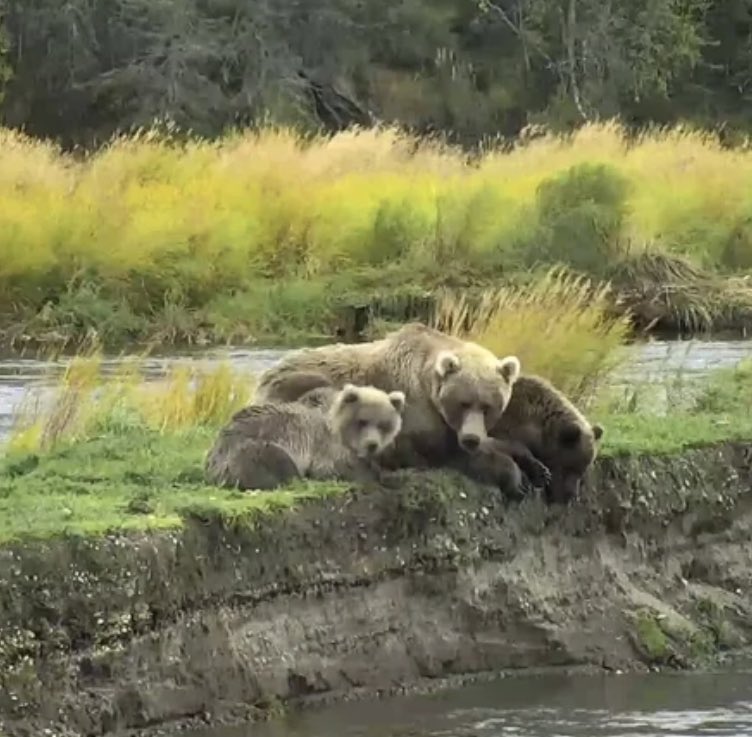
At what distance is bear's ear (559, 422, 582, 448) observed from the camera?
9.78 meters

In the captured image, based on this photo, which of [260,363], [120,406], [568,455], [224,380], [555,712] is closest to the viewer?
[555,712]

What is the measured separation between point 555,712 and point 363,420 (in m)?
1.53

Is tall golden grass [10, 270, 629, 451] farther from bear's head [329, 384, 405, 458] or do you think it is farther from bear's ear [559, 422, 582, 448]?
bear's ear [559, 422, 582, 448]

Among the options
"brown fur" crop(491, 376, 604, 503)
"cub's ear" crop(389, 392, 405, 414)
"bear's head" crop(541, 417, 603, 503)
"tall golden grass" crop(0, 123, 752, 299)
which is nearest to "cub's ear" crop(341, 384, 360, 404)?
"cub's ear" crop(389, 392, 405, 414)

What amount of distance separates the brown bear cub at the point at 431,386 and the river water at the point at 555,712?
0.99 meters

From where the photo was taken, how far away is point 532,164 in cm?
2645

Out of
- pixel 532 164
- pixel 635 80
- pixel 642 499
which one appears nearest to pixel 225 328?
pixel 532 164

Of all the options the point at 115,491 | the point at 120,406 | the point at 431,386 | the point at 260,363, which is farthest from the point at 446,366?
the point at 260,363

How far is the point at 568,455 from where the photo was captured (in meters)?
9.85

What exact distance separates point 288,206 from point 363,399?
14.7 metres

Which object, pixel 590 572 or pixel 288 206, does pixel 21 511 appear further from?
pixel 288 206

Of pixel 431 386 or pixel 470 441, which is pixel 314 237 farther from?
pixel 470 441

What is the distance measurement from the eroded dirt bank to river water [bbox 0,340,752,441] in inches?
173

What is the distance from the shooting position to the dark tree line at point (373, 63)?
136ft
